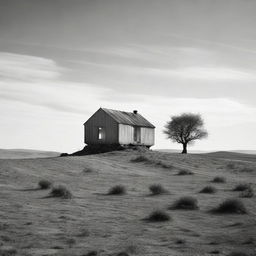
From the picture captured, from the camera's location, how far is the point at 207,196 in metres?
19.6

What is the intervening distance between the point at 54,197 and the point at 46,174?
878cm

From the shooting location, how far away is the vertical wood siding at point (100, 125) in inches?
1802

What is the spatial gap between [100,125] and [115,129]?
245 centimetres

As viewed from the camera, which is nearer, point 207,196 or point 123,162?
point 207,196

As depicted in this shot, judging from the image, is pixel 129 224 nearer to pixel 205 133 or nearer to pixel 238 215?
pixel 238 215

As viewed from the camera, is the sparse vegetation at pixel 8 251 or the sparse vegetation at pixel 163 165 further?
the sparse vegetation at pixel 163 165

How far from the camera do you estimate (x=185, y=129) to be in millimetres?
58250

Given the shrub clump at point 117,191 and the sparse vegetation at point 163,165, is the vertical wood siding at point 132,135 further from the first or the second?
the shrub clump at point 117,191

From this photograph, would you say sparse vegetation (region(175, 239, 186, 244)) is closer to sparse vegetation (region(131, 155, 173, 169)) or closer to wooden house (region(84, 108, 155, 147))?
sparse vegetation (region(131, 155, 173, 169))

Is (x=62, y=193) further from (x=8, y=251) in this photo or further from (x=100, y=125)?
(x=100, y=125)

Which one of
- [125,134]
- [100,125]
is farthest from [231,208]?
[100,125]

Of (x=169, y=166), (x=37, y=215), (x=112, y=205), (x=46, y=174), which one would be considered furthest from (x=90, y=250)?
(x=169, y=166)

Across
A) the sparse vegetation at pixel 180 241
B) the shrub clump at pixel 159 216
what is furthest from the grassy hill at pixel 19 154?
the sparse vegetation at pixel 180 241

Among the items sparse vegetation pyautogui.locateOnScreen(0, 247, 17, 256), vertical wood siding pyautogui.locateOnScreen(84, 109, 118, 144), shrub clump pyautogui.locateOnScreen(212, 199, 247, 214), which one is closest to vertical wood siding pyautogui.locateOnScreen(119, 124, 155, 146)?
vertical wood siding pyautogui.locateOnScreen(84, 109, 118, 144)
